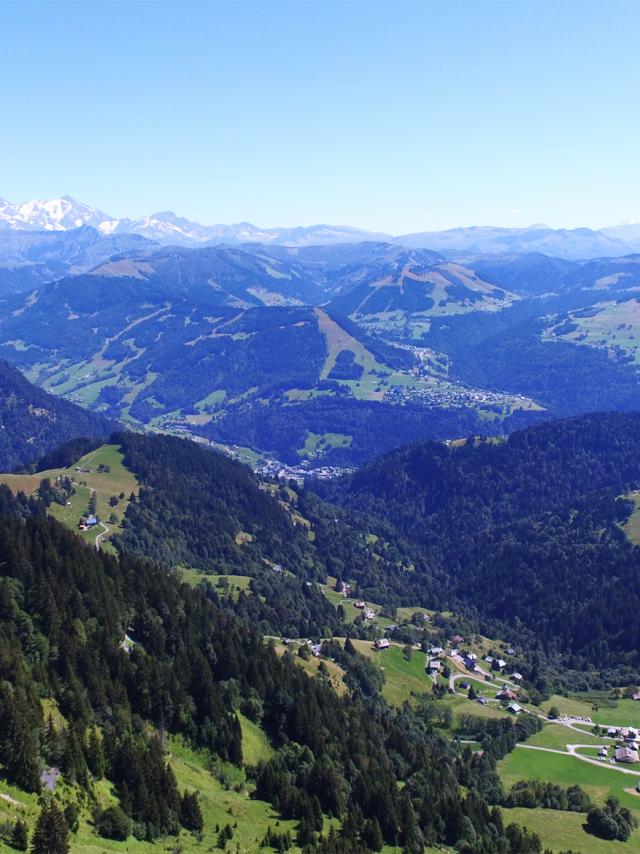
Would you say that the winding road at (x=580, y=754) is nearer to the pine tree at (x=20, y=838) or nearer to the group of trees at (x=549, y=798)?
the group of trees at (x=549, y=798)

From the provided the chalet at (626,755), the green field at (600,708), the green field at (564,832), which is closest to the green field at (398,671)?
the green field at (600,708)

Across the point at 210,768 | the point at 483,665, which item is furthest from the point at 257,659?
the point at 483,665

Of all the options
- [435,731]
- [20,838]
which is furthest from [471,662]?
[20,838]

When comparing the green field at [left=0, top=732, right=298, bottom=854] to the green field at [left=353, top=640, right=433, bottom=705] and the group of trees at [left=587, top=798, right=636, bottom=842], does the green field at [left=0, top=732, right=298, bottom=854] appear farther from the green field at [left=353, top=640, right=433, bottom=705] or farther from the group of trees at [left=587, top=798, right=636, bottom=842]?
the green field at [left=353, top=640, right=433, bottom=705]

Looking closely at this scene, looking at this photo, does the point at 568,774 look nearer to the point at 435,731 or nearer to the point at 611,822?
the point at 435,731

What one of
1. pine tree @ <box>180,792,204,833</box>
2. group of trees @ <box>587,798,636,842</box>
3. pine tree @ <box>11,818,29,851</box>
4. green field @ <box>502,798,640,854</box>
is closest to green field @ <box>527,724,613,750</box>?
green field @ <box>502,798,640,854</box>

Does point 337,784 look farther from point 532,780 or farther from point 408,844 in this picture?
point 532,780
